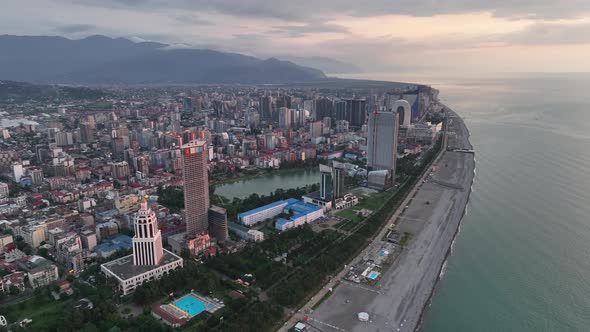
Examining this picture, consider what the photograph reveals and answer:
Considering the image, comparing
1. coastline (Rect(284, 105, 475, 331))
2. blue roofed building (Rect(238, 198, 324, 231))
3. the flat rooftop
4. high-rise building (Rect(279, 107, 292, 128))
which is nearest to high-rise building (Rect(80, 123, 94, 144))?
high-rise building (Rect(279, 107, 292, 128))

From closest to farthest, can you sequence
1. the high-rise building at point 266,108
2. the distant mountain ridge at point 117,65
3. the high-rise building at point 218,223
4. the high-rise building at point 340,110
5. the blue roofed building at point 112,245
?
the blue roofed building at point 112,245 < the high-rise building at point 218,223 < the high-rise building at point 340,110 < the high-rise building at point 266,108 < the distant mountain ridge at point 117,65

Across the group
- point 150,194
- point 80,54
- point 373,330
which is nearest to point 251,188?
point 150,194

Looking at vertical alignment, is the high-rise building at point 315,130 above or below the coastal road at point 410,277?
above

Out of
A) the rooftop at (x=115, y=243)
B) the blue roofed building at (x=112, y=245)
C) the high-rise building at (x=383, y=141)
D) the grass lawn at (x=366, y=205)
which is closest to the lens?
the blue roofed building at (x=112, y=245)

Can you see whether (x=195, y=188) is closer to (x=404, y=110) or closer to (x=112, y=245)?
(x=112, y=245)

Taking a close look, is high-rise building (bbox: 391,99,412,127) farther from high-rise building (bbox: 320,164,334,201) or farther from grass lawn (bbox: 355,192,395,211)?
high-rise building (bbox: 320,164,334,201)

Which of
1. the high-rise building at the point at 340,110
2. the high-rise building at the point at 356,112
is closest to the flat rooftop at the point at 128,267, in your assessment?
the high-rise building at the point at 356,112

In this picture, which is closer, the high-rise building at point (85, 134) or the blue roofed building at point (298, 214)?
the blue roofed building at point (298, 214)

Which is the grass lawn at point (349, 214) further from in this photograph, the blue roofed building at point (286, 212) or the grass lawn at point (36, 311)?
the grass lawn at point (36, 311)
